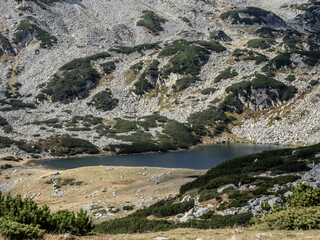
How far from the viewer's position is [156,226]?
21.5 metres

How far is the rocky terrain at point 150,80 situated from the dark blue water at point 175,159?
20.9 feet

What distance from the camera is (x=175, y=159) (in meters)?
83.4

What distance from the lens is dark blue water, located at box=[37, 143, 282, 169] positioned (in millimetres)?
77250

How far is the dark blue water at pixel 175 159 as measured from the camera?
3041 inches

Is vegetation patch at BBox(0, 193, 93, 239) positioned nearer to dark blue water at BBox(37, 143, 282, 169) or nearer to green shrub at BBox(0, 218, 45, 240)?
green shrub at BBox(0, 218, 45, 240)

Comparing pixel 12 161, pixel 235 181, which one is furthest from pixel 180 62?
pixel 235 181

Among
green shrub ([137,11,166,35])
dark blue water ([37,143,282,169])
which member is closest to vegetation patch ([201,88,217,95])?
dark blue water ([37,143,282,169])

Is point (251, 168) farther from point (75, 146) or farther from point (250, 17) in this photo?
point (250, 17)

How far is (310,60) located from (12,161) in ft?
372

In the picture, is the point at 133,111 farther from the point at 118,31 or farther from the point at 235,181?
the point at 235,181

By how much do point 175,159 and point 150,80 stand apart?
62521 millimetres

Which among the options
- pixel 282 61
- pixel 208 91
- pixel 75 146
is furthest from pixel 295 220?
pixel 282 61

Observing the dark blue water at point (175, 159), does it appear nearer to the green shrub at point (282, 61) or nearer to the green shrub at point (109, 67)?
the green shrub at point (282, 61)

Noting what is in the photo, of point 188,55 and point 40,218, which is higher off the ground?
point 188,55
